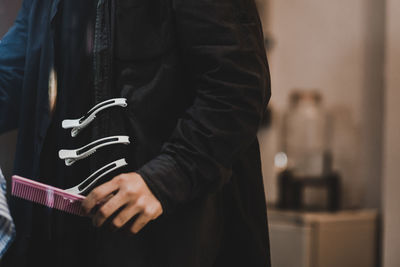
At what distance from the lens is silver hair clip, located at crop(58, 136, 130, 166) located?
2.27 ft

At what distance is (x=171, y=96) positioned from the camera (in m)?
0.72

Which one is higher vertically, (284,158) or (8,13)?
(8,13)

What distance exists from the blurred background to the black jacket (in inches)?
76.0

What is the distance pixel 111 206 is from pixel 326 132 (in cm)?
251

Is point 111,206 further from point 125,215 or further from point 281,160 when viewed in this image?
point 281,160

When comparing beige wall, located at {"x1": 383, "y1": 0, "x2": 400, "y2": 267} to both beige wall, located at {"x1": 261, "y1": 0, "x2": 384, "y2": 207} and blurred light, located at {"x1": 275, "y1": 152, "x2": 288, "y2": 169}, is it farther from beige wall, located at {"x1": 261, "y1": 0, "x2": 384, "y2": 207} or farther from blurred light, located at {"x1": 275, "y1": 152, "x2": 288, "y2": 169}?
blurred light, located at {"x1": 275, "y1": 152, "x2": 288, "y2": 169}

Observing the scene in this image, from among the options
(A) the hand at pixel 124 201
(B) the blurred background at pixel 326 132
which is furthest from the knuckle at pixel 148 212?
(B) the blurred background at pixel 326 132

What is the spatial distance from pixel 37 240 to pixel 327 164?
91.6 inches

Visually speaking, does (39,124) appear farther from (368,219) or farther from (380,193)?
(380,193)

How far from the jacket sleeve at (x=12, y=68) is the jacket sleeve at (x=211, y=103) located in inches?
9.0

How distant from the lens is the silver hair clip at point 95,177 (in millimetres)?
684

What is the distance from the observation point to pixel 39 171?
723 millimetres

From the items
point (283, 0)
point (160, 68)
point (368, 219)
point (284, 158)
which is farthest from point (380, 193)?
point (160, 68)

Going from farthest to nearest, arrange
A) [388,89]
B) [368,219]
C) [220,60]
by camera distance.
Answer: [368,219], [388,89], [220,60]
